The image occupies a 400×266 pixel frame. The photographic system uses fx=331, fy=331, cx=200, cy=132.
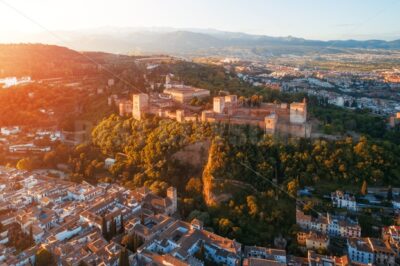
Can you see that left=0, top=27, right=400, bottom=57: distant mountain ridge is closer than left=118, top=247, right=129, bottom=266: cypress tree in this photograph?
No

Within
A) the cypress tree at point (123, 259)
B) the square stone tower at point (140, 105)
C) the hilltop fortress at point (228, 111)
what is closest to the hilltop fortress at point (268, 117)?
the hilltop fortress at point (228, 111)

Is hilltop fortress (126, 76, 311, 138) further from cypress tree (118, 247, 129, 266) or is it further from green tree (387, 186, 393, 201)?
cypress tree (118, 247, 129, 266)

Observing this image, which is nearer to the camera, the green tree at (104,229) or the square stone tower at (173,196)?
the green tree at (104,229)

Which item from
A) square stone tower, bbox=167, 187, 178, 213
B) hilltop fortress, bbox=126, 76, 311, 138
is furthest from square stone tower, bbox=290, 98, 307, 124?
square stone tower, bbox=167, 187, 178, 213

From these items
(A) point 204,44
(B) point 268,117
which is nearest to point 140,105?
(B) point 268,117

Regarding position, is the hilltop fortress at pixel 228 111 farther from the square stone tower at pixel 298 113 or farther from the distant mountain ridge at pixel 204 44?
the distant mountain ridge at pixel 204 44

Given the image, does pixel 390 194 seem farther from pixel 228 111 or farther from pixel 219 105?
pixel 219 105

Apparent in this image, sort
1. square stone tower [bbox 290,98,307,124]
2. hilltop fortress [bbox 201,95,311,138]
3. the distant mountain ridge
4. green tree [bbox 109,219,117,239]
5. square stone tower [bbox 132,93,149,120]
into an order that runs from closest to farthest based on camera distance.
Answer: green tree [bbox 109,219,117,239] → hilltop fortress [bbox 201,95,311,138] → square stone tower [bbox 290,98,307,124] → square stone tower [bbox 132,93,149,120] → the distant mountain ridge

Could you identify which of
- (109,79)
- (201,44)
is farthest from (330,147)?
(201,44)

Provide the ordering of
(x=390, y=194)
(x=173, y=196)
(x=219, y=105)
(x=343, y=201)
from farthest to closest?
(x=219, y=105), (x=390, y=194), (x=173, y=196), (x=343, y=201)

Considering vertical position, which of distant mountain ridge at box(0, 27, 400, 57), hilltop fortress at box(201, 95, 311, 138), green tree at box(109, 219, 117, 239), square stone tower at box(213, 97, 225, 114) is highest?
distant mountain ridge at box(0, 27, 400, 57)

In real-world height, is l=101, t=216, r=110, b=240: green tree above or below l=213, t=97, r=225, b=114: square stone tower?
below
